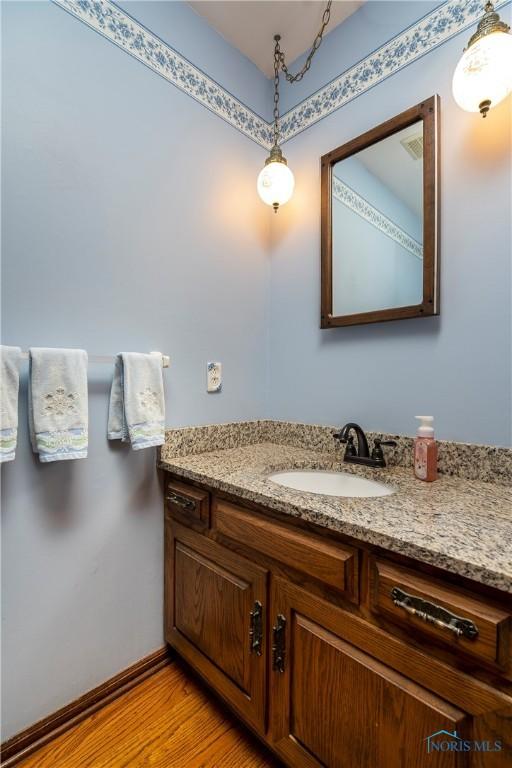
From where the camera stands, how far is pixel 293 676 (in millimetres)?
801

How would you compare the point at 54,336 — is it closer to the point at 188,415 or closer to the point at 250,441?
the point at 188,415

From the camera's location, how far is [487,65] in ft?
2.77

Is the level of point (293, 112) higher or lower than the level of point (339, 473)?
higher

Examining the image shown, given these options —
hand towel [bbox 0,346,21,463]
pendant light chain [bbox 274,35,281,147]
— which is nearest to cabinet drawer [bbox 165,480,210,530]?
hand towel [bbox 0,346,21,463]

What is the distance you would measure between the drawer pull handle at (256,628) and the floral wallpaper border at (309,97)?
1771mm

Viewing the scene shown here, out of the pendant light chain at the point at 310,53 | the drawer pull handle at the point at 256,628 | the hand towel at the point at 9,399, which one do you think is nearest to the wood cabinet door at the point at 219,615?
the drawer pull handle at the point at 256,628

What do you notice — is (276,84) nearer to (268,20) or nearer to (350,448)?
(268,20)

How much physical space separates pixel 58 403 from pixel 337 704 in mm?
980

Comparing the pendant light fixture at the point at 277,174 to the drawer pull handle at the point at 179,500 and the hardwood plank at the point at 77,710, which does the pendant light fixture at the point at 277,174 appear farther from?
the hardwood plank at the point at 77,710

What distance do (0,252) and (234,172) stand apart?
99 centimetres

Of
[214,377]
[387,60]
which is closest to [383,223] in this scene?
[387,60]

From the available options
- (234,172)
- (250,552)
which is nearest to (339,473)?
(250,552)

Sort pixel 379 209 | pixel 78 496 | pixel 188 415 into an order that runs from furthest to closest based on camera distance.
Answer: pixel 188 415 → pixel 379 209 → pixel 78 496

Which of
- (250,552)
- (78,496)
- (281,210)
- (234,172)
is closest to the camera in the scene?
(250,552)
